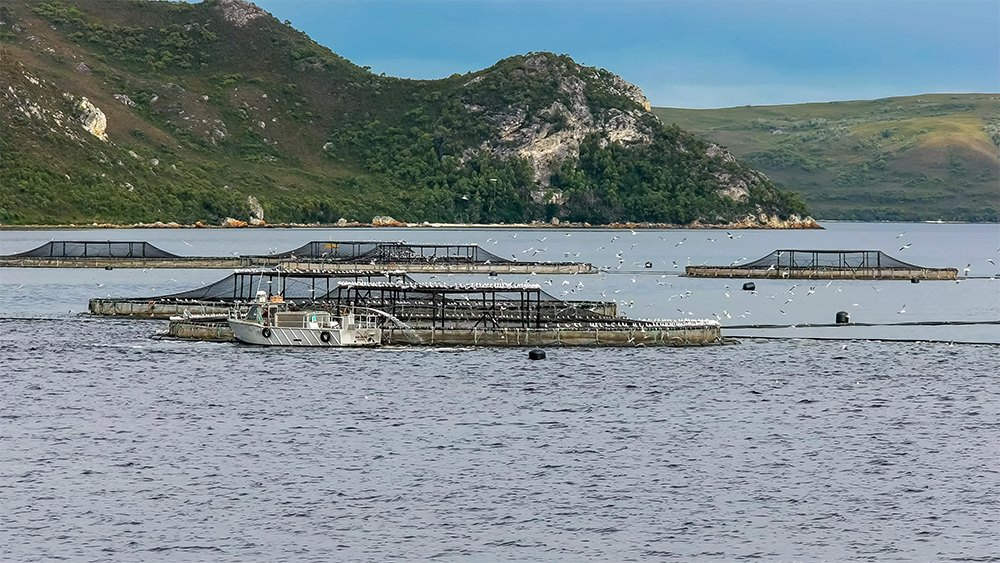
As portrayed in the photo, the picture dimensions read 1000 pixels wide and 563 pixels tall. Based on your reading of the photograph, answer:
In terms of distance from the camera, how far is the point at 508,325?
96000mm

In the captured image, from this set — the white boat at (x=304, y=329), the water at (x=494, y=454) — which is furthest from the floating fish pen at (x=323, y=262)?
the water at (x=494, y=454)

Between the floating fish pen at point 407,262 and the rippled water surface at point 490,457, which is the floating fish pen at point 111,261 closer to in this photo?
the floating fish pen at point 407,262

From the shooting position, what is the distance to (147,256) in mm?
187750

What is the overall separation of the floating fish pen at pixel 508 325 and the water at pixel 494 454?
2059 mm

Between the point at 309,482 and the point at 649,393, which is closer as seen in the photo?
the point at 309,482

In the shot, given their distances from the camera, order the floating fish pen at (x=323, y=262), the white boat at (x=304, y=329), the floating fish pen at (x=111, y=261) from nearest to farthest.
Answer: the white boat at (x=304, y=329) < the floating fish pen at (x=323, y=262) < the floating fish pen at (x=111, y=261)

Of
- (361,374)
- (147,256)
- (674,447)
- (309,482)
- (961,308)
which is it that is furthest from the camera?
(147,256)

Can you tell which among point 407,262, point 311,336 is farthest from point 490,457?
point 407,262

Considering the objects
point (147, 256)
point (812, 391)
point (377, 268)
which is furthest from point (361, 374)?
point (147, 256)

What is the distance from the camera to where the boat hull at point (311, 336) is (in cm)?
9000

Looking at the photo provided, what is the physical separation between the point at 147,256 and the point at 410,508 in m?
146

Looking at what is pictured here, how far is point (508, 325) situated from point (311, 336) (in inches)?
525

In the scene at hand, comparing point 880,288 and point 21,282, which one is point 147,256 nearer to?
point 21,282

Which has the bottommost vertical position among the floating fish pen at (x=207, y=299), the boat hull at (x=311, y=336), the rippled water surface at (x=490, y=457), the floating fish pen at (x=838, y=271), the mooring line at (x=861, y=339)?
the rippled water surface at (x=490, y=457)
